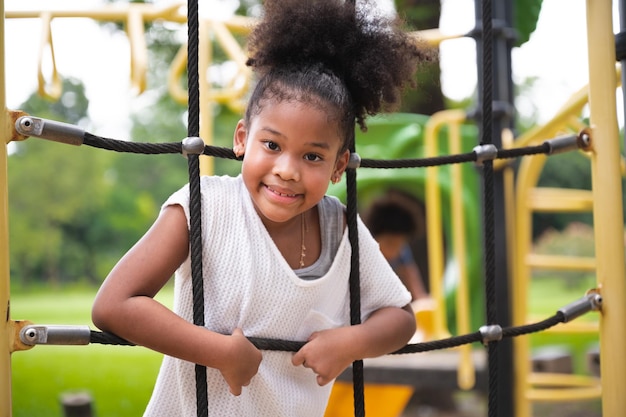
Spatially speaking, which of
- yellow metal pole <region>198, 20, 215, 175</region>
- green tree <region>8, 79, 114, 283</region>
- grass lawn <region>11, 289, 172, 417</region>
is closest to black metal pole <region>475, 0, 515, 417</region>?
yellow metal pole <region>198, 20, 215, 175</region>

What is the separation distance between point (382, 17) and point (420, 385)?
65.1 inches

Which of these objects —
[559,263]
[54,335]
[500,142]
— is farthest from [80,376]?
[54,335]

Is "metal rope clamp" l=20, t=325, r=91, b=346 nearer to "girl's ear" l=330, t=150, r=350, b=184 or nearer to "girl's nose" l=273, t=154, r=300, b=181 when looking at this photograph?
"girl's nose" l=273, t=154, r=300, b=181

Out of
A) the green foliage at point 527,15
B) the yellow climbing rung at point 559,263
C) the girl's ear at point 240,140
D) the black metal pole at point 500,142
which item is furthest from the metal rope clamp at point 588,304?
the yellow climbing rung at point 559,263

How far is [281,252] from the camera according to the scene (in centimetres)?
112

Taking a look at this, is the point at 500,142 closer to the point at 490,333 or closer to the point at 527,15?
the point at 527,15

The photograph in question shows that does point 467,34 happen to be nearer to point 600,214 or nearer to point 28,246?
point 600,214

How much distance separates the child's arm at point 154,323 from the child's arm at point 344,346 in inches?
3.8

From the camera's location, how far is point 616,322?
1238mm

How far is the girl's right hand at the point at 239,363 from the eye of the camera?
3.10 ft

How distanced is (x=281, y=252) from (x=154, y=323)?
259mm

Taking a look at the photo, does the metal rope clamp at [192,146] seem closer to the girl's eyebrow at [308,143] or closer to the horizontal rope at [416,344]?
the girl's eyebrow at [308,143]

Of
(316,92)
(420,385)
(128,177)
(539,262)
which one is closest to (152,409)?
(316,92)

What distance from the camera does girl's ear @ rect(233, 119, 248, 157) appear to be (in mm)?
1108
